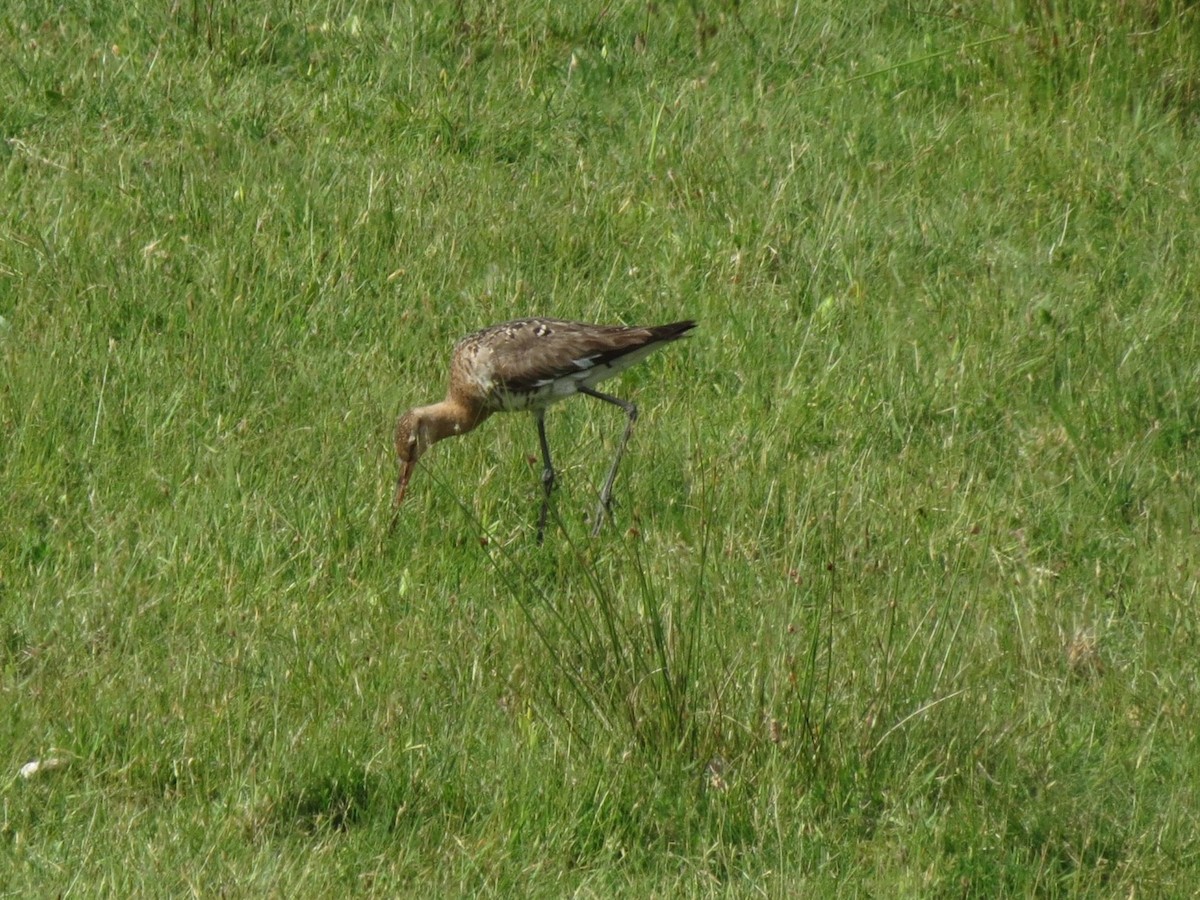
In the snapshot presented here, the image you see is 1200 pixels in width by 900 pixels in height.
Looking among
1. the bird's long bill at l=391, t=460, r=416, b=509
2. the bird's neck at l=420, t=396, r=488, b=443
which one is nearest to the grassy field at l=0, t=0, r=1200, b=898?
the bird's long bill at l=391, t=460, r=416, b=509

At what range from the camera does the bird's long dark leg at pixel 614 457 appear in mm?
6738

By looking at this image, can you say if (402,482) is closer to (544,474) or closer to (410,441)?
(410,441)

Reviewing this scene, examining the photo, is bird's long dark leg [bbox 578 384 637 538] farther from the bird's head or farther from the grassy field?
the bird's head

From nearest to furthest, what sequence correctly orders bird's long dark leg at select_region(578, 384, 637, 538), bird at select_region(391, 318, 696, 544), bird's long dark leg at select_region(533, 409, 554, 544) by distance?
bird's long dark leg at select_region(533, 409, 554, 544) → bird's long dark leg at select_region(578, 384, 637, 538) → bird at select_region(391, 318, 696, 544)

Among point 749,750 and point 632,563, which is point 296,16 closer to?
point 632,563

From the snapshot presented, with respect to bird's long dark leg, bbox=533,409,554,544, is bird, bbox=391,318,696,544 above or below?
above

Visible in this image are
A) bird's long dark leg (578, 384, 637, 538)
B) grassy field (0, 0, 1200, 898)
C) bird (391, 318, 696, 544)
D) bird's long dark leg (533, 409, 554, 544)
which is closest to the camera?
grassy field (0, 0, 1200, 898)

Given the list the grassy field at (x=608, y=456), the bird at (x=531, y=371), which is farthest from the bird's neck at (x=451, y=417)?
the grassy field at (x=608, y=456)

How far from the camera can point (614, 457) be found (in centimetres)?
714

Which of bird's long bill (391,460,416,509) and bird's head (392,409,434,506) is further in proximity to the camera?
bird's head (392,409,434,506)

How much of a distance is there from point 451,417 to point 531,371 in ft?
1.27

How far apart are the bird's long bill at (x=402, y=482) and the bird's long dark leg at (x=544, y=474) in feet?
1.57

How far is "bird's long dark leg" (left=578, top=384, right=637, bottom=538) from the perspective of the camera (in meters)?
6.74

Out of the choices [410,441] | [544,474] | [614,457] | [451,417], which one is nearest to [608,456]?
[614,457]
